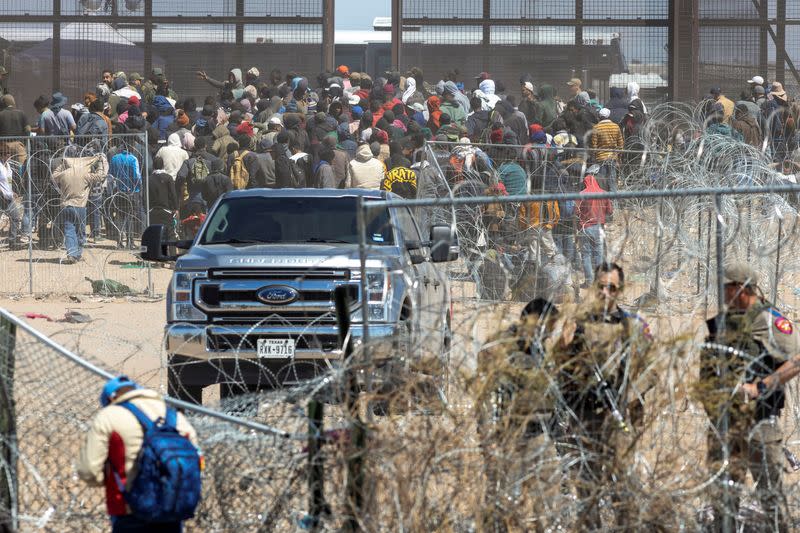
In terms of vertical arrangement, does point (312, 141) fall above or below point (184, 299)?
above

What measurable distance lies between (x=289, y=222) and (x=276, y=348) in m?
1.54

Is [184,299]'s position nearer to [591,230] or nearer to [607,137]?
[591,230]

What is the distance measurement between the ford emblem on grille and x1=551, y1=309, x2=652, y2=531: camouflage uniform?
394 cm

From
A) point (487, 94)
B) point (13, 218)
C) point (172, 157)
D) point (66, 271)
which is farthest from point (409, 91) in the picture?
point (13, 218)

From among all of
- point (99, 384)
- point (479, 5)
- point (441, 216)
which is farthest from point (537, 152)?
point (99, 384)

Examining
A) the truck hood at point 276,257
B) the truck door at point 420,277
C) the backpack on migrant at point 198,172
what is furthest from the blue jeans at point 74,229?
the truck hood at point 276,257

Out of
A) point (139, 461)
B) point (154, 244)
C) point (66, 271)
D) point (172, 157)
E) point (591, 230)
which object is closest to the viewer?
point (139, 461)

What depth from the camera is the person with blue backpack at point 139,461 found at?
5.60 metres

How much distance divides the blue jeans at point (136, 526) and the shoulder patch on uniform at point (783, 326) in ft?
9.56

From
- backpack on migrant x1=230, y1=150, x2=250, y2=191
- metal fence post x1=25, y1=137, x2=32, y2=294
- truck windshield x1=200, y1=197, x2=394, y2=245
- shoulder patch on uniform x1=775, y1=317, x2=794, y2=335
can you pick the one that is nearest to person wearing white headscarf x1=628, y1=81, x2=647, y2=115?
backpack on migrant x1=230, y1=150, x2=250, y2=191

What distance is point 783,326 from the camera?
263 inches

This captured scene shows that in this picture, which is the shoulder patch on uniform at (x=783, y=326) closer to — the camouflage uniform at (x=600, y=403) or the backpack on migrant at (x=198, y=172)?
the camouflage uniform at (x=600, y=403)

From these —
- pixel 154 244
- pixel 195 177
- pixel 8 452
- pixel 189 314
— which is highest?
pixel 195 177

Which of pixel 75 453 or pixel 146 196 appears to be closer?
pixel 75 453
